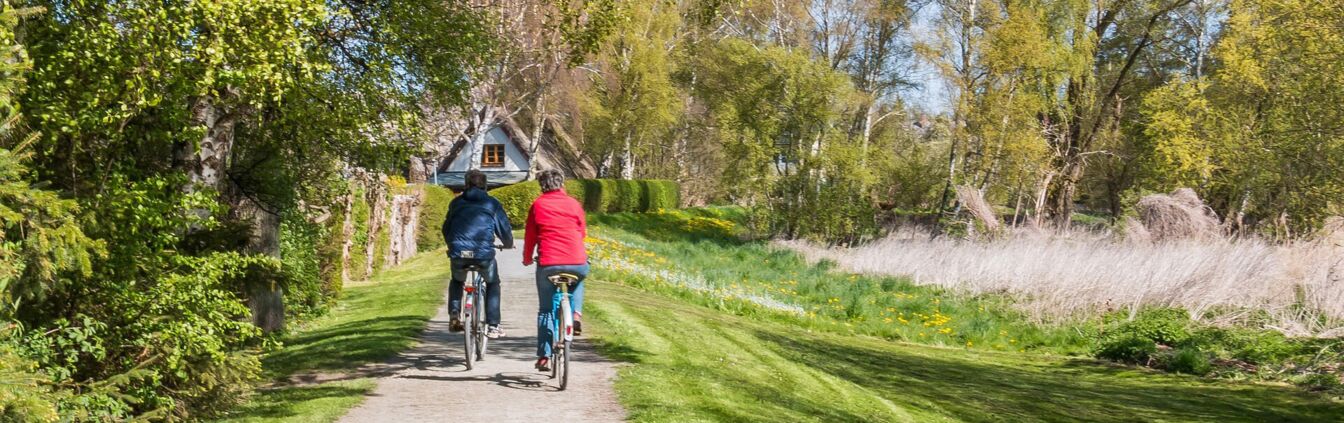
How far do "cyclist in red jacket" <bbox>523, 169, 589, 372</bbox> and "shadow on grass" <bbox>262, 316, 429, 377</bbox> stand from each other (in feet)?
9.66

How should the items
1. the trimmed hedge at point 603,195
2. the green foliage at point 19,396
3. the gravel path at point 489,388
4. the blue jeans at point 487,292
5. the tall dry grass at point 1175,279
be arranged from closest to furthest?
the green foliage at point 19,396 < the gravel path at point 489,388 < the blue jeans at point 487,292 < the tall dry grass at point 1175,279 < the trimmed hedge at point 603,195

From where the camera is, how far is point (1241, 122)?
99.6ft

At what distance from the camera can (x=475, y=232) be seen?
10305mm

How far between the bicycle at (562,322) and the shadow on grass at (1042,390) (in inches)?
187

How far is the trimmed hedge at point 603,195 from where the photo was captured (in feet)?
137

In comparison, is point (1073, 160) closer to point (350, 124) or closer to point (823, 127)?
point (823, 127)

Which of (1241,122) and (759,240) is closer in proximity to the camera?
(1241,122)

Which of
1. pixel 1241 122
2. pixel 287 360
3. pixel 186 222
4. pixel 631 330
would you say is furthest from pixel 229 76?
pixel 1241 122

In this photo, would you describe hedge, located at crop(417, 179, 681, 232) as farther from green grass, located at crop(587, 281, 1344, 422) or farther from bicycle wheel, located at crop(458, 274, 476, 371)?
bicycle wheel, located at crop(458, 274, 476, 371)

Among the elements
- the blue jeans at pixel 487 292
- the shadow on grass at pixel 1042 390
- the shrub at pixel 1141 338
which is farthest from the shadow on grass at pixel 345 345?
the shrub at pixel 1141 338

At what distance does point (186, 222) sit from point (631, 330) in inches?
231

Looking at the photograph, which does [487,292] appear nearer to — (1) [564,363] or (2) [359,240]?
(1) [564,363]

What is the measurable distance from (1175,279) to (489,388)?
14610mm

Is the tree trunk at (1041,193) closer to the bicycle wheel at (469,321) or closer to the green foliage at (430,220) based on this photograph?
the green foliage at (430,220)
